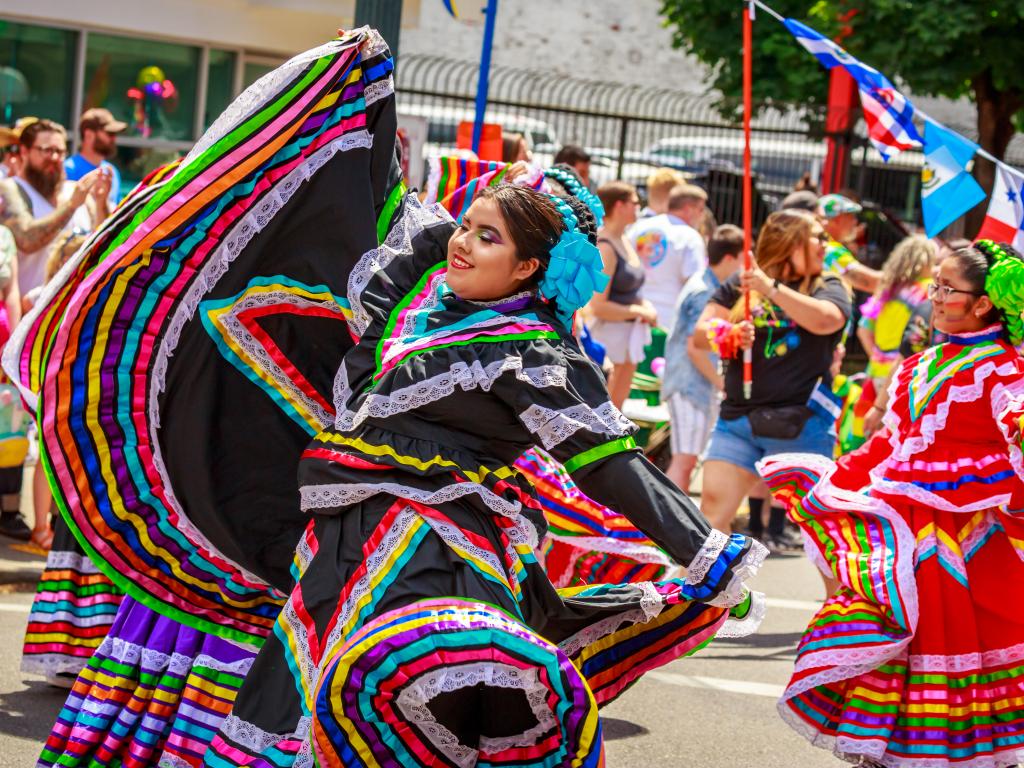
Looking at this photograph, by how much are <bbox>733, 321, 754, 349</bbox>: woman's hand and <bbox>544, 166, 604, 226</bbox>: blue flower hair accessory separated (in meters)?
1.88

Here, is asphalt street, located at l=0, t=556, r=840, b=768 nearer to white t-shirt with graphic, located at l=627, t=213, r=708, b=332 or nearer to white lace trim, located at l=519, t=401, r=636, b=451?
white lace trim, located at l=519, t=401, r=636, b=451

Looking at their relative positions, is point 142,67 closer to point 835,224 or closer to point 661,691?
point 835,224

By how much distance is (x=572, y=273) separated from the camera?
Result: 3699 mm

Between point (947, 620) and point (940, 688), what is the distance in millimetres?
215

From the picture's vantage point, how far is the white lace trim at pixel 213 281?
13.5 feet

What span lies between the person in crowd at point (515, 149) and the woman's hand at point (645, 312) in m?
1.73

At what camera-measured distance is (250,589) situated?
13.7ft

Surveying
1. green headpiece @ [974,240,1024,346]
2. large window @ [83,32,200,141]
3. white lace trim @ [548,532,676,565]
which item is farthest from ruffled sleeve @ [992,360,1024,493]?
large window @ [83,32,200,141]

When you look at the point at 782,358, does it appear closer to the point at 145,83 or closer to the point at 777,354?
the point at 777,354

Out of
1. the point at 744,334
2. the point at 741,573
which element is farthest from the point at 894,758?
the point at 744,334

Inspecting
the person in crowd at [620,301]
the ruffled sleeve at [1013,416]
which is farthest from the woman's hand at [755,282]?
the ruffled sleeve at [1013,416]

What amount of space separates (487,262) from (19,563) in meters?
3.94

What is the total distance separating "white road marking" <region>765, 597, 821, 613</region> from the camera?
768cm

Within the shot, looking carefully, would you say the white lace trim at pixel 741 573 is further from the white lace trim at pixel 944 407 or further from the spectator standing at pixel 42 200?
the spectator standing at pixel 42 200
